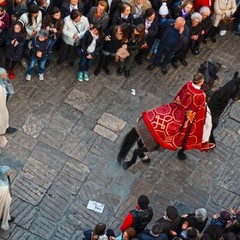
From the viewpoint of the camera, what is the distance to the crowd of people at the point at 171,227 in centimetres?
992

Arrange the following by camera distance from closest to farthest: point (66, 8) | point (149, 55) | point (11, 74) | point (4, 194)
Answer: point (4, 194)
point (66, 8)
point (11, 74)
point (149, 55)

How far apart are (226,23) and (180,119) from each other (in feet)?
14.2

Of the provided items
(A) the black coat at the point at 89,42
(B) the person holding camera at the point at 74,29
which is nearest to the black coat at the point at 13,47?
(B) the person holding camera at the point at 74,29

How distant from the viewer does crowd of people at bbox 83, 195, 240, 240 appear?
32.6ft

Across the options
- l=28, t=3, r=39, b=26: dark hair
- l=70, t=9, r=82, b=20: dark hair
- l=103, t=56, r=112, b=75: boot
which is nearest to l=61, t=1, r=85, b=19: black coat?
l=70, t=9, r=82, b=20: dark hair

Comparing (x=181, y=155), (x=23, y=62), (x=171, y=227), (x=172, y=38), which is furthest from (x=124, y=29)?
(x=171, y=227)

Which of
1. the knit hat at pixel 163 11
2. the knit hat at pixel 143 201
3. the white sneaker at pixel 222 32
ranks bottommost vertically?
the white sneaker at pixel 222 32

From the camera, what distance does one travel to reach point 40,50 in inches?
499

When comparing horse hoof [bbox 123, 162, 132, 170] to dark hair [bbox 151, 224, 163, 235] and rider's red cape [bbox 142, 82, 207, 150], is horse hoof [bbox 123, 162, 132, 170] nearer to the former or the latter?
rider's red cape [bbox 142, 82, 207, 150]

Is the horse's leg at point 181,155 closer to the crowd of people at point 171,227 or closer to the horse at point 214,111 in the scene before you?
the horse at point 214,111

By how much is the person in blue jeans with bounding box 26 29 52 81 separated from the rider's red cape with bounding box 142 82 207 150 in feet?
8.43

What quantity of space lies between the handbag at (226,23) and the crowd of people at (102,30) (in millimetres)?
253

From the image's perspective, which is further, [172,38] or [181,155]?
[172,38]

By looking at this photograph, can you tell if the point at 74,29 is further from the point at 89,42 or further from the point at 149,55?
the point at 149,55
